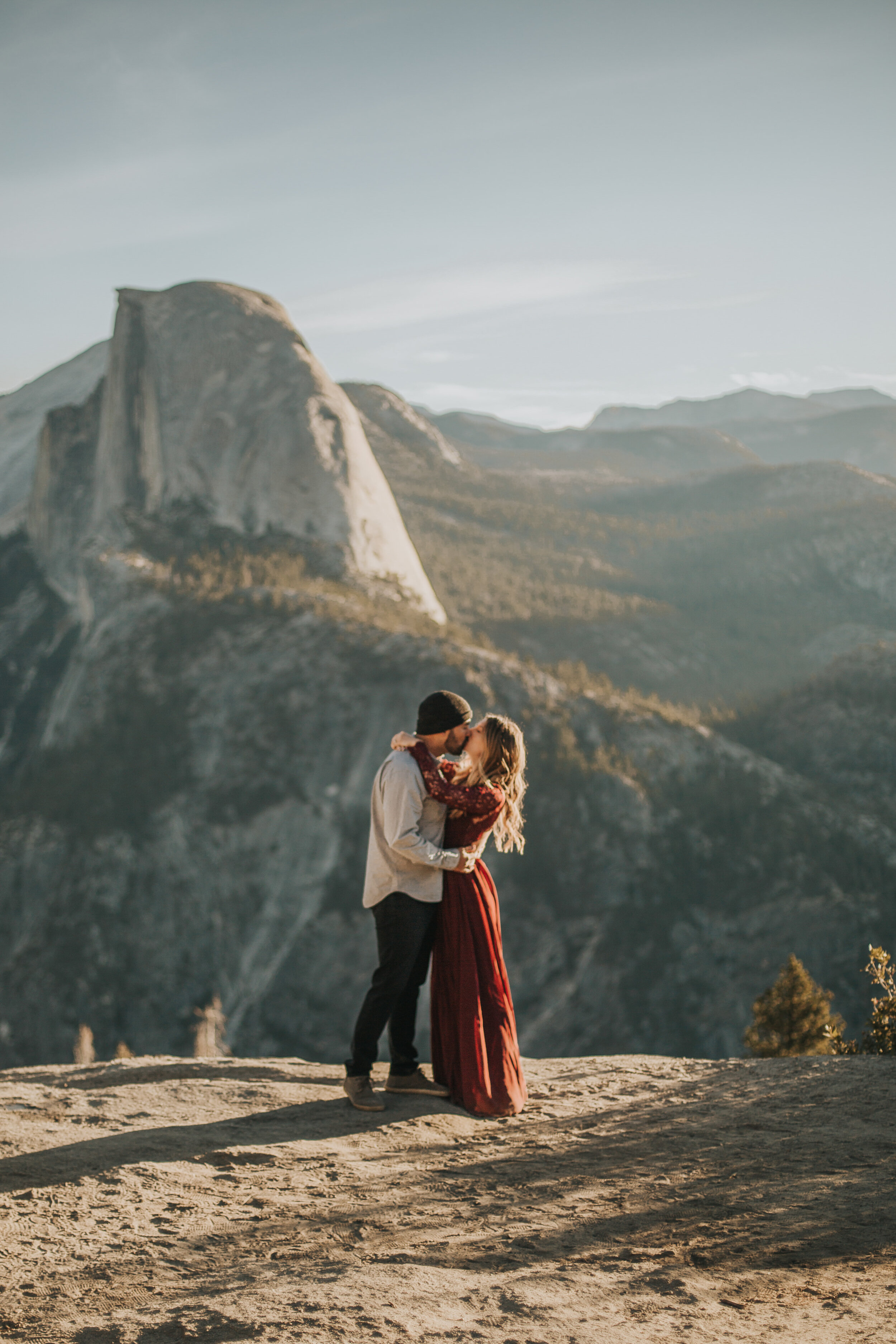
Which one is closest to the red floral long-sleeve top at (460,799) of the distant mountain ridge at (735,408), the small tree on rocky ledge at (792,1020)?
the small tree on rocky ledge at (792,1020)

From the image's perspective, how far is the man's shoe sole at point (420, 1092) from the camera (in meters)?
5.57

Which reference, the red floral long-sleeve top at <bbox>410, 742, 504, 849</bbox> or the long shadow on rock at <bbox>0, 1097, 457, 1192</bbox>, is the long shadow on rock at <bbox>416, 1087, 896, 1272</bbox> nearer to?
the long shadow on rock at <bbox>0, 1097, 457, 1192</bbox>

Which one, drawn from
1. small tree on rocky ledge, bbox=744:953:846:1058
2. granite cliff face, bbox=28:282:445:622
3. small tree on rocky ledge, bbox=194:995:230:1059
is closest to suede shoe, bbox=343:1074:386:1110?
small tree on rocky ledge, bbox=744:953:846:1058

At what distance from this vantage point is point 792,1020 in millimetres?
12547

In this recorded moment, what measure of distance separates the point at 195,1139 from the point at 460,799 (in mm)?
2189

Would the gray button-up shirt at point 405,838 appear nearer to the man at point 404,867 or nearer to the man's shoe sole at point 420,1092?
the man at point 404,867

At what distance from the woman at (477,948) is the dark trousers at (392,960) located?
14 centimetres

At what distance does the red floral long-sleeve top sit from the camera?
16.9ft

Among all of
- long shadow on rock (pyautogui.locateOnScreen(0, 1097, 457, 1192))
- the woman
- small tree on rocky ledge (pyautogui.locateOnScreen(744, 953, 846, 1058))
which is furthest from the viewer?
small tree on rocky ledge (pyautogui.locateOnScreen(744, 953, 846, 1058))

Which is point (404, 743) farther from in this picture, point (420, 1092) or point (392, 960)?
point (420, 1092)

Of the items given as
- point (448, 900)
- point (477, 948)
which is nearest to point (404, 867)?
point (448, 900)

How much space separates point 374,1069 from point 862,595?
48.6 metres

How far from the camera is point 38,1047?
65.8 ft

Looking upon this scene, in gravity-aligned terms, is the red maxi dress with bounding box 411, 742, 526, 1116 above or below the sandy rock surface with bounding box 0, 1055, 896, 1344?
above
